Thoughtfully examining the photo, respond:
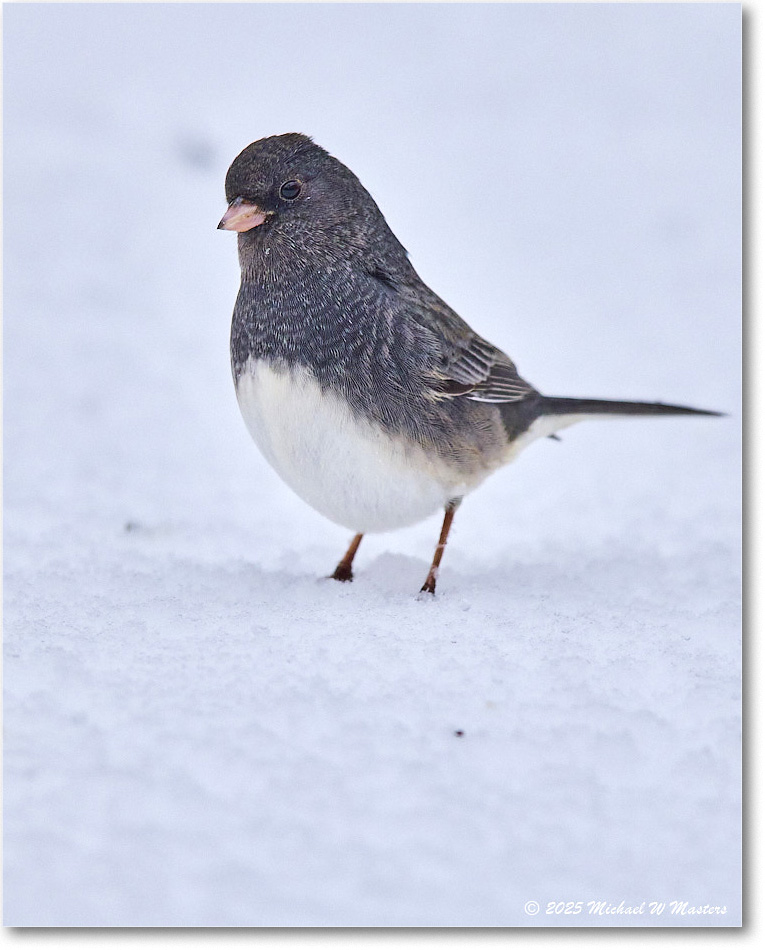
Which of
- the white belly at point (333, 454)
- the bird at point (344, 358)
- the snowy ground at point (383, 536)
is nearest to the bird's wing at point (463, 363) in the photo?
the bird at point (344, 358)

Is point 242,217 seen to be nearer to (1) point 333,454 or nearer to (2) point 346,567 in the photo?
(1) point 333,454

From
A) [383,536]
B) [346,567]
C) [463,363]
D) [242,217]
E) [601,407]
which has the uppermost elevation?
[242,217]

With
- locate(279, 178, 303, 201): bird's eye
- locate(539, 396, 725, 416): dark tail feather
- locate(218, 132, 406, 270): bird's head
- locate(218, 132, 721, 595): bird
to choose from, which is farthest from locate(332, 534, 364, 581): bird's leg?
locate(279, 178, 303, 201): bird's eye

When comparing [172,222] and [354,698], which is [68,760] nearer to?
[354,698]

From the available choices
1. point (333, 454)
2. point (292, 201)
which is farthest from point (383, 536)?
point (292, 201)

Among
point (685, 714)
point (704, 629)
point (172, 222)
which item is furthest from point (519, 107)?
point (685, 714)

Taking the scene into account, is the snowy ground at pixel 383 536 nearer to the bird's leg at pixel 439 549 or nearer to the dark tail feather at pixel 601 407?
the bird's leg at pixel 439 549

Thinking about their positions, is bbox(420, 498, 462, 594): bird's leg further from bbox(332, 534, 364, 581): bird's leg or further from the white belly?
bbox(332, 534, 364, 581): bird's leg
